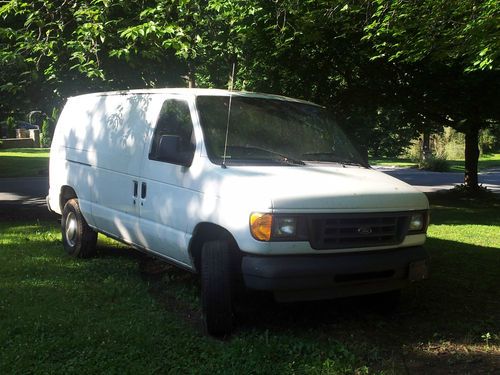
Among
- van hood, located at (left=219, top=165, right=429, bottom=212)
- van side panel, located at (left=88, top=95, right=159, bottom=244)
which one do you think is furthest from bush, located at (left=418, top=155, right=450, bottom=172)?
van hood, located at (left=219, top=165, right=429, bottom=212)

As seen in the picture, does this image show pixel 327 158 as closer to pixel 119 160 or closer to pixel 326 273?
pixel 326 273

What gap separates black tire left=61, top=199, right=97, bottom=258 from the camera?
675 cm

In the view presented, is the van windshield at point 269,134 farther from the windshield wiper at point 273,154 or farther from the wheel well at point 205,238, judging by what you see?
the wheel well at point 205,238

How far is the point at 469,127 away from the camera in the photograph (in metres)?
A: 16.4

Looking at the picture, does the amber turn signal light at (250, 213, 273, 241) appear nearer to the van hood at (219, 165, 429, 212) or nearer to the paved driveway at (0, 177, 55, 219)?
the van hood at (219, 165, 429, 212)

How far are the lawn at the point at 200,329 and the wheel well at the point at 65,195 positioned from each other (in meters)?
0.85

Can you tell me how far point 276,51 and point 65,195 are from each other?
530 centimetres

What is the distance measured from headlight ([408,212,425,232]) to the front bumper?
26 cm

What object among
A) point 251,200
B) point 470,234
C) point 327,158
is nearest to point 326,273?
point 251,200

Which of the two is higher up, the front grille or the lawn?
the front grille

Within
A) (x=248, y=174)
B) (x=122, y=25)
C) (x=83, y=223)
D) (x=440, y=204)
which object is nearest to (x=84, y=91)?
(x=122, y=25)

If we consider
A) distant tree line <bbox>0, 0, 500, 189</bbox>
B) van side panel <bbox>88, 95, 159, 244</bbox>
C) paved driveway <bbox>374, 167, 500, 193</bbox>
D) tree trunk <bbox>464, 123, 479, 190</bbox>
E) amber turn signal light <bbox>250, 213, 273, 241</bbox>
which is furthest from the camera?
paved driveway <bbox>374, 167, 500, 193</bbox>

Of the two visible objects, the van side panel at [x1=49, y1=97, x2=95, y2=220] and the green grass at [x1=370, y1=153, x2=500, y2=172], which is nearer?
the van side panel at [x1=49, y1=97, x2=95, y2=220]

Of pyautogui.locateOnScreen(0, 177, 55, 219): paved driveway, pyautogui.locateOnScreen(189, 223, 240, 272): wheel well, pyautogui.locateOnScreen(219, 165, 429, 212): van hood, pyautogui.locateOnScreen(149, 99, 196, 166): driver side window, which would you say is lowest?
pyautogui.locateOnScreen(0, 177, 55, 219): paved driveway
